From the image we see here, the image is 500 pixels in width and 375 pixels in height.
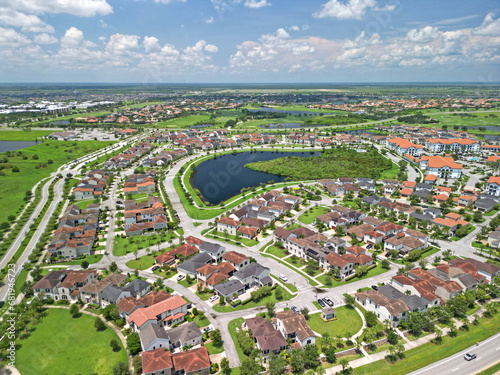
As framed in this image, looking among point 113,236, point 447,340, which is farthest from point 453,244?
point 113,236

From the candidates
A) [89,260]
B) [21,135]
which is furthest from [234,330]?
[21,135]

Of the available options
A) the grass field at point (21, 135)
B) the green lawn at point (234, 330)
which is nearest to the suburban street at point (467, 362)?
the green lawn at point (234, 330)

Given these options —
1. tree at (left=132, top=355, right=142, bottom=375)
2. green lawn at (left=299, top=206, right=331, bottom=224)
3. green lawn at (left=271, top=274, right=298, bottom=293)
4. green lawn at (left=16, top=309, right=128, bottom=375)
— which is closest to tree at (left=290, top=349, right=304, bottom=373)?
green lawn at (left=271, top=274, right=298, bottom=293)

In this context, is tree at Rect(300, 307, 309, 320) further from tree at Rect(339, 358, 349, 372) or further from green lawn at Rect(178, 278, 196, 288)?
green lawn at Rect(178, 278, 196, 288)

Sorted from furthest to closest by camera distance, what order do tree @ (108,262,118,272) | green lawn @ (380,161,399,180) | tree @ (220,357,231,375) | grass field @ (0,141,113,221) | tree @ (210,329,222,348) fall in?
green lawn @ (380,161,399,180) → grass field @ (0,141,113,221) → tree @ (108,262,118,272) → tree @ (210,329,222,348) → tree @ (220,357,231,375)

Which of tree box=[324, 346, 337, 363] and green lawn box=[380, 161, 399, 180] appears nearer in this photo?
tree box=[324, 346, 337, 363]

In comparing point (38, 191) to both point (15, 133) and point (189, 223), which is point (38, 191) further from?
point (15, 133)
